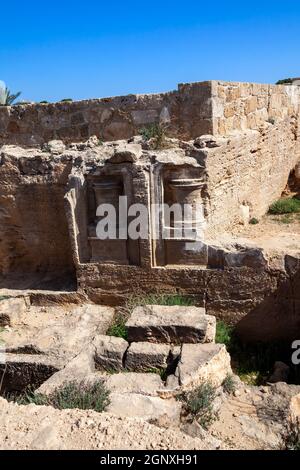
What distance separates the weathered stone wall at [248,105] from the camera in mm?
6559

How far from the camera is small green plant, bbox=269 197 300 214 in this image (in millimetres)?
8070

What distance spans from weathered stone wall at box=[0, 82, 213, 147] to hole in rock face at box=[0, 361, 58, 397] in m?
3.93

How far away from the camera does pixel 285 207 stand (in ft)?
26.7

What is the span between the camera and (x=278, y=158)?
341 inches

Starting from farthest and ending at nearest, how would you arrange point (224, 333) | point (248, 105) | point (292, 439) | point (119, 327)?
point (248, 105) → point (224, 333) → point (119, 327) → point (292, 439)

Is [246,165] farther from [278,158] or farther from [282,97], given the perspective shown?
[282,97]

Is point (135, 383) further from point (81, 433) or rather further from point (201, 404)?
point (81, 433)

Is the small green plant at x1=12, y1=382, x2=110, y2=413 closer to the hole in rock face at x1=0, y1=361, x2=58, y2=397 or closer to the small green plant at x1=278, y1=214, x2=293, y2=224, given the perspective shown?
the hole in rock face at x1=0, y1=361, x2=58, y2=397

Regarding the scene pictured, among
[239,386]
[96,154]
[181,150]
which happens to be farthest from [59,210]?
[239,386]

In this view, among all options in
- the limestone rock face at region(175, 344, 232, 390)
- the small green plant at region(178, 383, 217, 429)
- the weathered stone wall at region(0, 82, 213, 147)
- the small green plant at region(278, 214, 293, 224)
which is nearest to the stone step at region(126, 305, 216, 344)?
the limestone rock face at region(175, 344, 232, 390)

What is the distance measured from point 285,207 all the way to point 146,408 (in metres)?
5.42

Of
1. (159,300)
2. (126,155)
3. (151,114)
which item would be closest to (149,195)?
(126,155)

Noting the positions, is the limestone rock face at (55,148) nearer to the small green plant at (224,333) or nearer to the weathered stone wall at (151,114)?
the weathered stone wall at (151,114)
